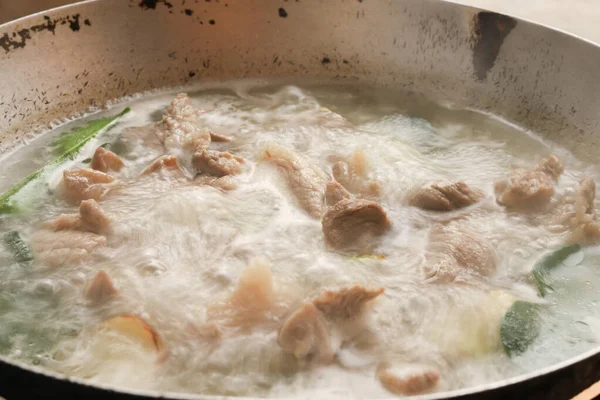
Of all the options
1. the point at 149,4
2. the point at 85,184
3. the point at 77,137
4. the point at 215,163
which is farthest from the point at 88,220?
the point at 149,4

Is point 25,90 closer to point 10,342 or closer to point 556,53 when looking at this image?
point 10,342

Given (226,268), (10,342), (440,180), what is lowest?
(10,342)

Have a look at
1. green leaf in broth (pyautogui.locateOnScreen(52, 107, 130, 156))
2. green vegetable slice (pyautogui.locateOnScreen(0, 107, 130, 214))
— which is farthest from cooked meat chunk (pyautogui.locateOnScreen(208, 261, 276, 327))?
green leaf in broth (pyautogui.locateOnScreen(52, 107, 130, 156))

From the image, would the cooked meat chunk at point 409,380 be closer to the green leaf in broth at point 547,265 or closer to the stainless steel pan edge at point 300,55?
the green leaf in broth at point 547,265

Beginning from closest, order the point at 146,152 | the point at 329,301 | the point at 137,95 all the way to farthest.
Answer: the point at 329,301
the point at 146,152
the point at 137,95

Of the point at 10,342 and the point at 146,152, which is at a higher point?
the point at 146,152

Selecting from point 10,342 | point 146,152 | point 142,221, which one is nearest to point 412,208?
point 142,221

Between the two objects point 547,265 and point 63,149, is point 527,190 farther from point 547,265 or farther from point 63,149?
point 63,149

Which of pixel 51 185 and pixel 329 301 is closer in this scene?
pixel 329 301
